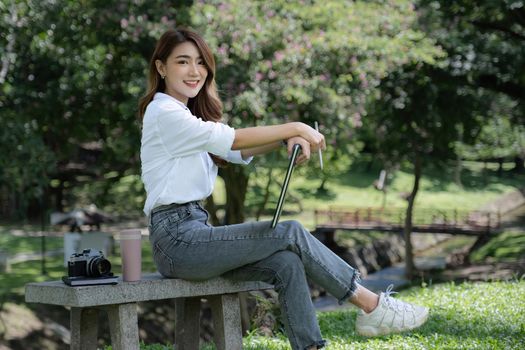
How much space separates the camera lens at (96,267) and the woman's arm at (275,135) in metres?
0.80

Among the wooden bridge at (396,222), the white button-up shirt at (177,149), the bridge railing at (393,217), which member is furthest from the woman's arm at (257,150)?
the bridge railing at (393,217)

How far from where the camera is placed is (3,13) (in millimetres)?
11977

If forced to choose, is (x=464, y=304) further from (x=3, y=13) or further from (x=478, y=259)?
(x=478, y=259)

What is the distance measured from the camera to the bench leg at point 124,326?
4008mm

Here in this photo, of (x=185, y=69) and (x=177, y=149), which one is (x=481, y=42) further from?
(x=177, y=149)

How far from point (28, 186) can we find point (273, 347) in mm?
8156

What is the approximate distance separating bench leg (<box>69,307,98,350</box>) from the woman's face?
116cm

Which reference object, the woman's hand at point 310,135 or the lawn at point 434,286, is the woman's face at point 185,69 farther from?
the lawn at point 434,286

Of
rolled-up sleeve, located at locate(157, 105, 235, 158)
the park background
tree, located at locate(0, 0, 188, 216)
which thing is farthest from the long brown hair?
tree, located at locate(0, 0, 188, 216)

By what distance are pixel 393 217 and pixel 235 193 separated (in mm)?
15384

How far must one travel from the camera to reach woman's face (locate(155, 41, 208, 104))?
431cm

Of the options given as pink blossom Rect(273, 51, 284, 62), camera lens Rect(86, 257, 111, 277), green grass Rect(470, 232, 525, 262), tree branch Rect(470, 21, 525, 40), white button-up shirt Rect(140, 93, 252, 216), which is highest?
tree branch Rect(470, 21, 525, 40)

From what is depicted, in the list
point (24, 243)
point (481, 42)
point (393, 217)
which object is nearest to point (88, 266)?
point (481, 42)

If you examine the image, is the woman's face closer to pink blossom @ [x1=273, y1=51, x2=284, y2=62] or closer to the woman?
the woman
